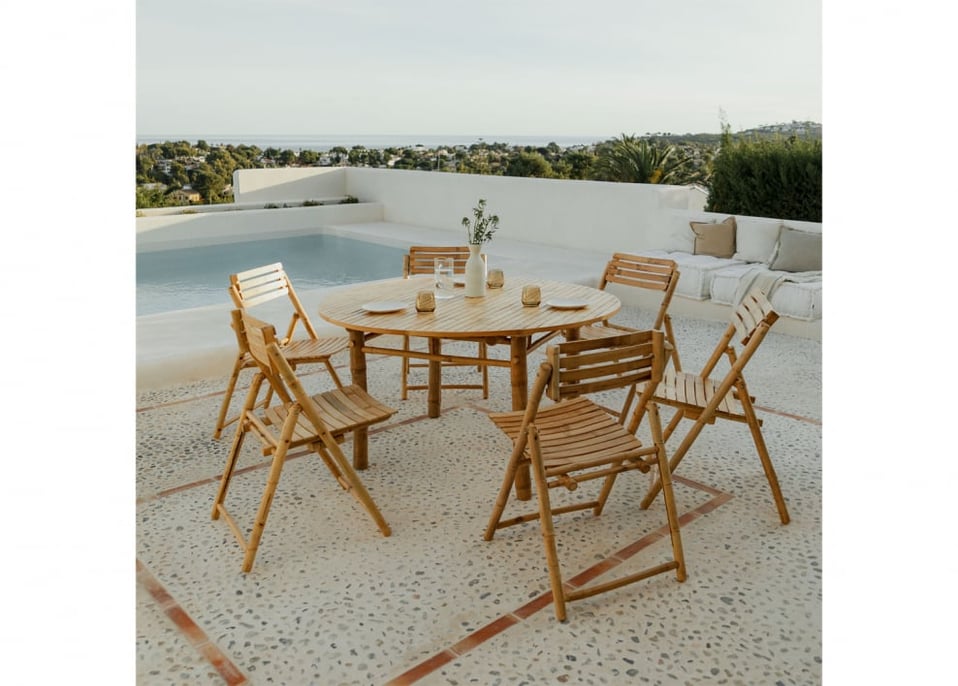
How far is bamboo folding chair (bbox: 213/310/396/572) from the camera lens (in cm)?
250

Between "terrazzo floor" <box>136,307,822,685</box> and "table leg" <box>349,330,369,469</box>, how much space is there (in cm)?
8

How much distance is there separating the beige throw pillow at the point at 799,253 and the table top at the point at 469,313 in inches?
110

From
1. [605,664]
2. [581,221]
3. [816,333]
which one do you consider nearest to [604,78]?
[581,221]

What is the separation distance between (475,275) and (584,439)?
121cm

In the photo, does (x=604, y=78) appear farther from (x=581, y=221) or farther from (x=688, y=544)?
(x=688, y=544)

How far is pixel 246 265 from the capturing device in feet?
34.8

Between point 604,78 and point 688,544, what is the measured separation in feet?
41.1

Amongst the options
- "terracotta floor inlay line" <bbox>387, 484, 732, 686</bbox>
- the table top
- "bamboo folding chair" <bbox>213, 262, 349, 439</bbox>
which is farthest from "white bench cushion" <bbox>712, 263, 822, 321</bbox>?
"bamboo folding chair" <bbox>213, 262, 349, 439</bbox>

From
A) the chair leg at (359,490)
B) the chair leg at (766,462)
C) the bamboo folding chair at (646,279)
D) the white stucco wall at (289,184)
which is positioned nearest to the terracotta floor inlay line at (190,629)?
the chair leg at (359,490)

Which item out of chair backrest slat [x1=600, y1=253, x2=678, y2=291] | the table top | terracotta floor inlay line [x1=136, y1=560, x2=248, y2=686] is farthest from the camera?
chair backrest slat [x1=600, y1=253, x2=678, y2=291]

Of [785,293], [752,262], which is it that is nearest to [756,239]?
[752,262]

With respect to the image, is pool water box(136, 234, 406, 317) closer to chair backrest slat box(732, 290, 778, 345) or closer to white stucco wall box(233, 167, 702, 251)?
white stucco wall box(233, 167, 702, 251)
